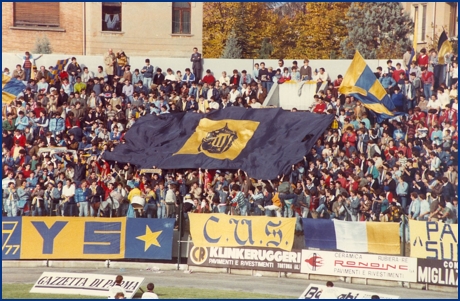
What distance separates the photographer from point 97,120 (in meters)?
35.5

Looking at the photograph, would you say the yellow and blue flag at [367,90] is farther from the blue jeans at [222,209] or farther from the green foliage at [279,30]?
the green foliage at [279,30]

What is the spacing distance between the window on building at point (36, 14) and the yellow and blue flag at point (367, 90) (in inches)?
886

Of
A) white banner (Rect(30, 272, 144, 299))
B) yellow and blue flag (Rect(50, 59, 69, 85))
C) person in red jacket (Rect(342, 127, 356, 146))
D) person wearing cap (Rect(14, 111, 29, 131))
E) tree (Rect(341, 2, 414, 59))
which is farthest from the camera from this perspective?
tree (Rect(341, 2, 414, 59))

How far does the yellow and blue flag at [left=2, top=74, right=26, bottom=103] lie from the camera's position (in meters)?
36.9

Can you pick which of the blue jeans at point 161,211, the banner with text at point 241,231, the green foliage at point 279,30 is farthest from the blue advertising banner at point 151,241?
the green foliage at point 279,30

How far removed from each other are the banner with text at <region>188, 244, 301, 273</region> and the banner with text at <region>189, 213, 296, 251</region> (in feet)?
0.51

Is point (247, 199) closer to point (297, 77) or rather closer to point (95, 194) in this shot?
point (95, 194)

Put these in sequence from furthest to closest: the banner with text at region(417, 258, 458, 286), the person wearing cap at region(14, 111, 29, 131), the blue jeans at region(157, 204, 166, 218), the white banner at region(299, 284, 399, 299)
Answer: the person wearing cap at region(14, 111, 29, 131) → the blue jeans at region(157, 204, 166, 218) → the banner with text at region(417, 258, 458, 286) → the white banner at region(299, 284, 399, 299)

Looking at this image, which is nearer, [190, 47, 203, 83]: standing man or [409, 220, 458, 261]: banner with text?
[409, 220, 458, 261]: banner with text

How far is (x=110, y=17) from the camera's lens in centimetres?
4962

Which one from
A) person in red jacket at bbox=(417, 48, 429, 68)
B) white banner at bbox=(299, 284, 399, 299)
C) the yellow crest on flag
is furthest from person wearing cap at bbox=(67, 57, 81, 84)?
white banner at bbox=(299, 284, 399, 299)

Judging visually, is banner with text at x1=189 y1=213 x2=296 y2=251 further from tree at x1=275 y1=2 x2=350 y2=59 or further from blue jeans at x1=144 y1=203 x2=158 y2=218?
tree at x1=275 y1=2 x2=350 y2=59

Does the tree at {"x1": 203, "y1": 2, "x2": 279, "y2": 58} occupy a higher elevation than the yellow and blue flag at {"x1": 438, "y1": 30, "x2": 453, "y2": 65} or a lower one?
higher

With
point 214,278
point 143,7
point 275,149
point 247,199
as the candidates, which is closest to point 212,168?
point 275,149
